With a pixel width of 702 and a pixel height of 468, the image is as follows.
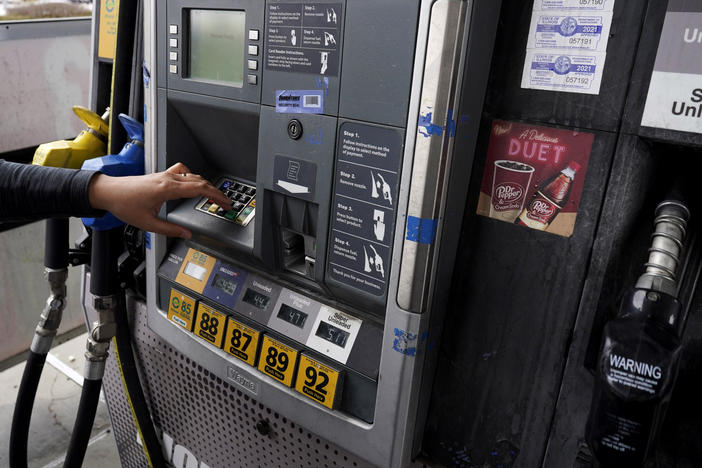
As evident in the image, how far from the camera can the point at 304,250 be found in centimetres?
139

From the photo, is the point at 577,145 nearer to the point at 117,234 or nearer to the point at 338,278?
the point at 338,278

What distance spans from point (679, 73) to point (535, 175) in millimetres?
263

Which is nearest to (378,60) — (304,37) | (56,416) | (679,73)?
(304,37)

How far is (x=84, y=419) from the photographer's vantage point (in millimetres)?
1821

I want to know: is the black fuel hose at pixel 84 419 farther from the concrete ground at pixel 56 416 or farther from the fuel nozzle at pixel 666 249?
the fuel nozzle at pixel 666 249

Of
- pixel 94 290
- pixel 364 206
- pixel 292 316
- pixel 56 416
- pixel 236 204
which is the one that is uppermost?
pixel 364 206

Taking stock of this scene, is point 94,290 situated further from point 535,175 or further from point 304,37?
point 535,175

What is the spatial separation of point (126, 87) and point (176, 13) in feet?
1.64

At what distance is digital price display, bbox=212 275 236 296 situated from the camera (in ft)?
4.74

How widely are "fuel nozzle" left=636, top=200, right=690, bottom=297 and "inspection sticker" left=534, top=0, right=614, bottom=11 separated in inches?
13.0

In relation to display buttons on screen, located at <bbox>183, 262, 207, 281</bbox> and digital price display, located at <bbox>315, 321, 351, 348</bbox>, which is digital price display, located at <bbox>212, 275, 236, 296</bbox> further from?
digital price display, located at <bbox>315, 321, 351, 348</bbox>

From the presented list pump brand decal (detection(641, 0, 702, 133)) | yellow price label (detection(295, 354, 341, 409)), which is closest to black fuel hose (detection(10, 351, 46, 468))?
yellow price label (detection(295, 354, 341, 409))

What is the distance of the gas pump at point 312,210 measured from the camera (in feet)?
3.27

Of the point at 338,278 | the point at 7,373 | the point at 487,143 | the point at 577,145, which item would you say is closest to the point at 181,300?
the point at 338,278
